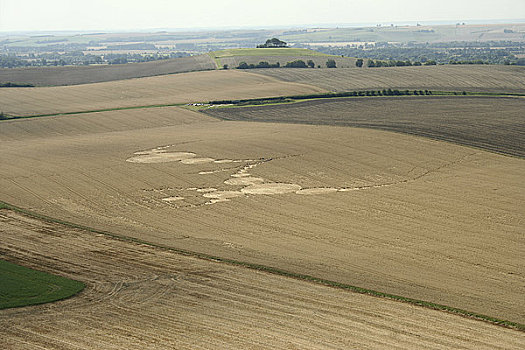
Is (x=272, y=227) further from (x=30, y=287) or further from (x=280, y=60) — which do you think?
(x=280, y=60)

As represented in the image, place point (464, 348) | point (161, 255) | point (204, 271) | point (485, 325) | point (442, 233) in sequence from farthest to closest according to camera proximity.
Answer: point (442, 233) → point (161, 255) → point (204, 271) → point (485, 325) → point (464, 348)

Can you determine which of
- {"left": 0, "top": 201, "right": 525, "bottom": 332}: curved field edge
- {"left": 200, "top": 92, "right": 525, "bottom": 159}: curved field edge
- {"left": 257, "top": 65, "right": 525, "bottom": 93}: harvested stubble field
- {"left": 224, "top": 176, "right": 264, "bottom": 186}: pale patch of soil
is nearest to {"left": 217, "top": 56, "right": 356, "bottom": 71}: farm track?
{"left": 257, "top": 65, "right": 525, "bottom": 93}: harvested stubble field

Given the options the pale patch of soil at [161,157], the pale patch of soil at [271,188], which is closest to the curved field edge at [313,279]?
the pale patch of soil at [271,188]

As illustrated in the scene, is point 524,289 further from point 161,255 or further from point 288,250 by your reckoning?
point 161,255

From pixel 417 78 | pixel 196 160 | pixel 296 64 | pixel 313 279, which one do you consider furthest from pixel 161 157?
pixel 296 64

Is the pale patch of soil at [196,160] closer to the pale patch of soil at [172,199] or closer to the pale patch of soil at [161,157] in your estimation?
the pale patch of soil at [161,157]

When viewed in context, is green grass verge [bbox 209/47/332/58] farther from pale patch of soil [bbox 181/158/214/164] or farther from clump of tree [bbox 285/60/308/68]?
pale patch of soil [bbox 181/158/214/164]

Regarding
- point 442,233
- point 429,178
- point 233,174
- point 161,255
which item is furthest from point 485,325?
point 233,174
